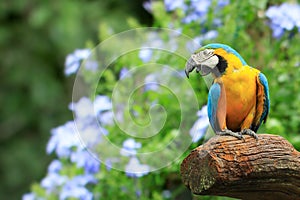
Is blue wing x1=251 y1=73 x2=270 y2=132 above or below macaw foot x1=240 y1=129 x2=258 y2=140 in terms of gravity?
above

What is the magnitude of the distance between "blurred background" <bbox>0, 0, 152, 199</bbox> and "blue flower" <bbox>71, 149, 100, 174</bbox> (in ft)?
6.36

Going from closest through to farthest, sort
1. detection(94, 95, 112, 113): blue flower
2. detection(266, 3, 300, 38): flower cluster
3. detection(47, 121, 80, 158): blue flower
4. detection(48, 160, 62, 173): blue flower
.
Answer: detection(266, 3, 300, 38): flower cluster
detection(94, 95, 112, 113): blue flower
detection(47, 121, 80, 158): blue flower
detection(48, 160, 62, 173): blue flower

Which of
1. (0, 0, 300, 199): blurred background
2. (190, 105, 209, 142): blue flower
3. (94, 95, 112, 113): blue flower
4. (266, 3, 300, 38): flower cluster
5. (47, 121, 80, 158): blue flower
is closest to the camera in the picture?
(190, 105, 209, 142): blue flower

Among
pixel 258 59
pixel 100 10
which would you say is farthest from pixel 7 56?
pixel 258 59

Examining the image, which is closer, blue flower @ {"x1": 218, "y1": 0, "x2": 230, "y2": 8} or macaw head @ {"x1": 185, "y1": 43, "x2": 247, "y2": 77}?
macaw head @ {"x1": 185, "y1": 43, "x2": 247, "y2": 77}

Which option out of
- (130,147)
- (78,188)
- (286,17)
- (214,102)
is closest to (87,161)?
(78,188)

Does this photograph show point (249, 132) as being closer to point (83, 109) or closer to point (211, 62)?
point (211, 62)

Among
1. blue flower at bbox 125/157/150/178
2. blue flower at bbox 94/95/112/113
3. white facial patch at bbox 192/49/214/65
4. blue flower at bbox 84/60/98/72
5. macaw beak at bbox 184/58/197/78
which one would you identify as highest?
blue flower at bbox 84/60/98/72

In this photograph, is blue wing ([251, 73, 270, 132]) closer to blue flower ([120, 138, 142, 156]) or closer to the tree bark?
the tree bark

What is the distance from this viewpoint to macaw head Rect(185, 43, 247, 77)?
0.95 meters

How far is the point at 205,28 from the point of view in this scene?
6.03 ft

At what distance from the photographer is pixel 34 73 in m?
3.86

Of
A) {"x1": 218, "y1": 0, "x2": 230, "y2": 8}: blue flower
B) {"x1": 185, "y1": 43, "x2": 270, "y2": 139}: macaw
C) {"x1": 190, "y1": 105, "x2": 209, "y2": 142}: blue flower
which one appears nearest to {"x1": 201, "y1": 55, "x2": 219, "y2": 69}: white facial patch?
{"x1": 185, "y1": 43, "x2": 270, "y2": 139}: macaw

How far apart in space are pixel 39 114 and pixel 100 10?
30.6 inches
